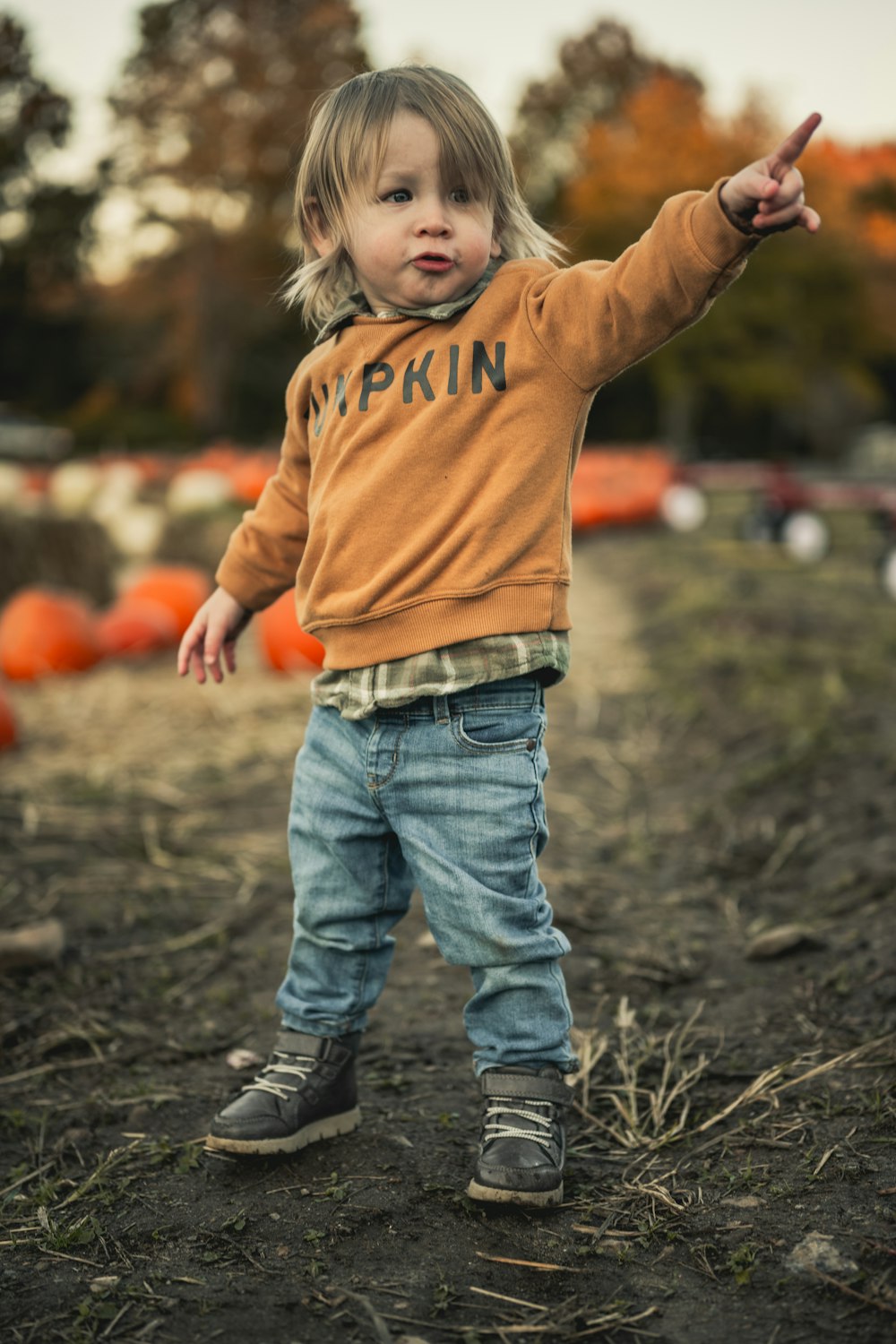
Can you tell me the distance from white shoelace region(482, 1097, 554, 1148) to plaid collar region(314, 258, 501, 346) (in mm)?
1170

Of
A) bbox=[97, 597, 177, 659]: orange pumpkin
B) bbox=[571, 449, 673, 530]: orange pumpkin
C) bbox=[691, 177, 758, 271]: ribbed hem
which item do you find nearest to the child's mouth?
bbox=[691, 177, 758, 271]: ribbed hem

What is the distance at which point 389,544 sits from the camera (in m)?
1.92

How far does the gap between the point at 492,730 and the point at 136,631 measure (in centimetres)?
470

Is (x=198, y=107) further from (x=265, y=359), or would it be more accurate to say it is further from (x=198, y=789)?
(x=198, y=789)

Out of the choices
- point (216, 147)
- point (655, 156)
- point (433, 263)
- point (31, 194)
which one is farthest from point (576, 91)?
point (433, 263)

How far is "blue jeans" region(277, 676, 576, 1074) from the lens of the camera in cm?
187

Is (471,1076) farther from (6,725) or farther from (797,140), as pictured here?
(6,725)

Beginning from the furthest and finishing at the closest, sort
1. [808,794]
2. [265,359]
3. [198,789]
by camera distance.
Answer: [265,359] → [198,789] → [808,794]

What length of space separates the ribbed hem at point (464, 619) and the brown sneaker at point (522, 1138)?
2.12 feet

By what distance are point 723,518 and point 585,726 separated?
9.00 meters

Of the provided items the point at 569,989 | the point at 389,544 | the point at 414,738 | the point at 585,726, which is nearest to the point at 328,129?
the point at 389,544

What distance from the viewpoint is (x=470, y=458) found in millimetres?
1898

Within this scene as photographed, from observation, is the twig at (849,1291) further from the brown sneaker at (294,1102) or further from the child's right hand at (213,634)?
the child's right hand at (213,634)

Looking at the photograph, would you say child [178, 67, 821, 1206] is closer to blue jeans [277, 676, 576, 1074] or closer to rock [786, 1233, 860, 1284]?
blue jeans [277, 676, 576, 1074]
